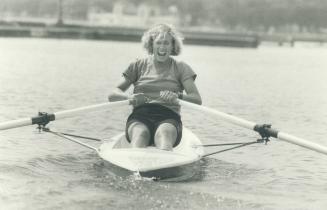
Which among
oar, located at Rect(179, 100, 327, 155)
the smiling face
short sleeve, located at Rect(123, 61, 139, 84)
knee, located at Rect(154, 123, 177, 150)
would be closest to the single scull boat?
oar, located at Rect(179, 100, 327, 155)

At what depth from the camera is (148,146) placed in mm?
11000

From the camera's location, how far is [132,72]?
11523mm

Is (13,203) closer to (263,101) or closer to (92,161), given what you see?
(92,161)

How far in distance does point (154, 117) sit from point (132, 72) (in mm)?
954

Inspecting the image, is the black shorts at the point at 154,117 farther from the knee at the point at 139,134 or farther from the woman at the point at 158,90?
the knee at the point at 139,134

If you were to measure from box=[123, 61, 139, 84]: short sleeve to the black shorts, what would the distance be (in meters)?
0.62

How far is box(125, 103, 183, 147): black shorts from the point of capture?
11.0 meters

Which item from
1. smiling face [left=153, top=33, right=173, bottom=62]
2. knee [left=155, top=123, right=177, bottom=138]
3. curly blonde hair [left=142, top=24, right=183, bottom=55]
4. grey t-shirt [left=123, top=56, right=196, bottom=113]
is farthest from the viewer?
grey t-shirt [left=123, top=56, right=196, bottom=113]

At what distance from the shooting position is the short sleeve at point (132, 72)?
37.7 ft

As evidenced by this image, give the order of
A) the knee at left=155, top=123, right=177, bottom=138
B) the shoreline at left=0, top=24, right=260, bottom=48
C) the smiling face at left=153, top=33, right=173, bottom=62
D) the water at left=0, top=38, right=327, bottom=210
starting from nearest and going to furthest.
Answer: the water at left=0, top=38, right=327, bottom=210 < the knee at left=155, top=123, right=177, bottom=138 < the smiling face at left=153, top=33, right=173, bottom=62 < the shoreline at left=0, top=24, right=260, bottom=48

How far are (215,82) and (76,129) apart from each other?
22.4m

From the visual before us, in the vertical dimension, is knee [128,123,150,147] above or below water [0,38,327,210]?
above

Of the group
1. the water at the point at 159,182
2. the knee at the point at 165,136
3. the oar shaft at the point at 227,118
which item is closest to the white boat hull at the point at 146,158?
the knee at the point at 165,136

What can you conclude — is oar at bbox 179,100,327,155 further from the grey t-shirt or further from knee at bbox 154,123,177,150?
knee at bbox 154,123,177,150
